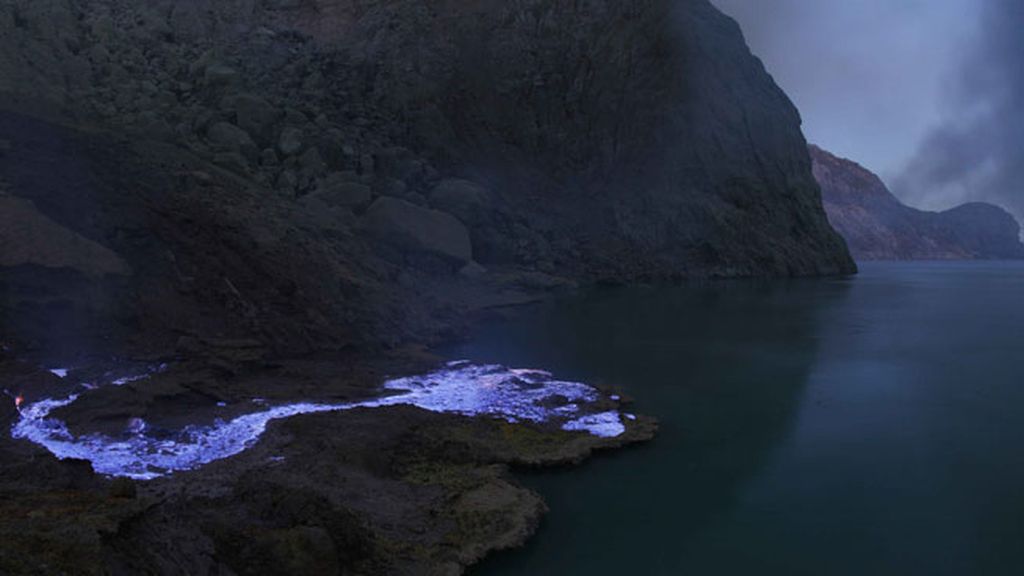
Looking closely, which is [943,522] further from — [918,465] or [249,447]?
[249,447]

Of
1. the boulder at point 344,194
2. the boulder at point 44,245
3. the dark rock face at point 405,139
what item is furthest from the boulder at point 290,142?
the boulder at point 44,245

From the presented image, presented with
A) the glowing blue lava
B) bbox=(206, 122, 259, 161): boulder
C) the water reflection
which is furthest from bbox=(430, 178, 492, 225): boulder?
the glowing blue lava

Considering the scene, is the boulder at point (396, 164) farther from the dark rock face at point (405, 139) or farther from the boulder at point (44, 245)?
the boulder at point (44, 245)

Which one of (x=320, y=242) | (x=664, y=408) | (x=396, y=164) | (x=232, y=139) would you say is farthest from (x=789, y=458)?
(x=396, y=164)

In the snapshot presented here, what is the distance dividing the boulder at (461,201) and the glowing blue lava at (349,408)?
36.1 meters

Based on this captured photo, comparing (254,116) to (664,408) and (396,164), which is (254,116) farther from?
(664,408)

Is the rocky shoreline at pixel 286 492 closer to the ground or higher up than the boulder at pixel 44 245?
closer to the ground

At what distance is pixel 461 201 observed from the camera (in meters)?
63.2

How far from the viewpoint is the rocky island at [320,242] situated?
41.5 ft

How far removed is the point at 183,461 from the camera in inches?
596

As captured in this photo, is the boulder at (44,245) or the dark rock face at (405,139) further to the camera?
the dark rock face at (405,139)

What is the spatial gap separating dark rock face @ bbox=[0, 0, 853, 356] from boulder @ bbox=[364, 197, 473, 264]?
60cm

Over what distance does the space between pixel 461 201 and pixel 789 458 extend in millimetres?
47660

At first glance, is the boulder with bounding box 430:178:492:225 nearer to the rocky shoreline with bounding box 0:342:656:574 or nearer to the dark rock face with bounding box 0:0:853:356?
the dark rock face with bounding box 0:0:853:356
